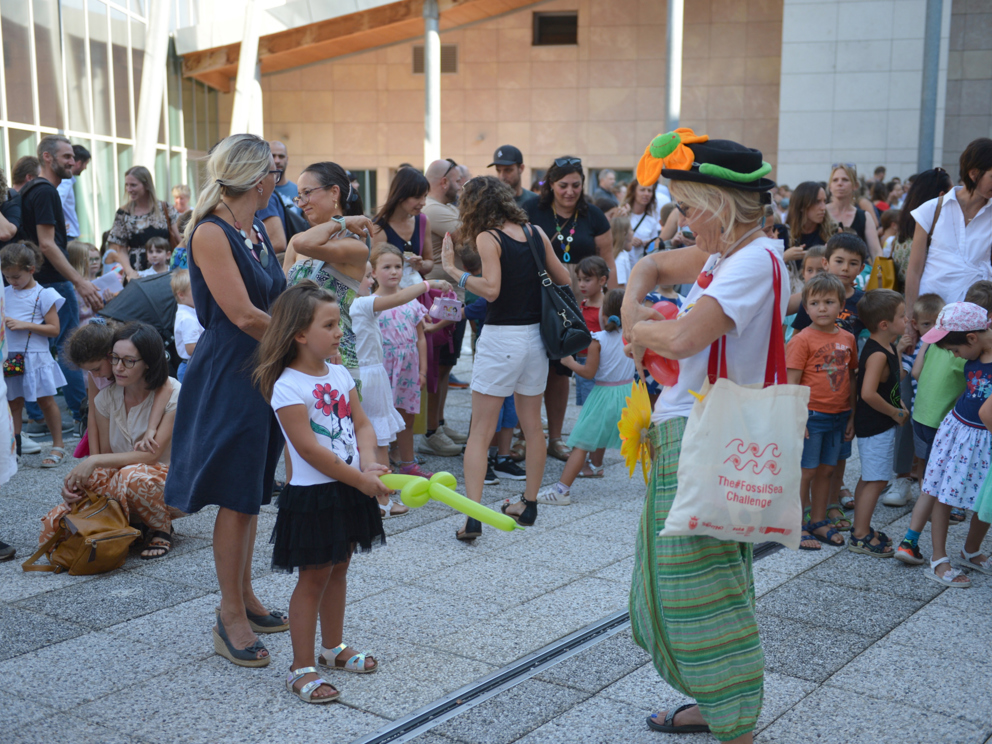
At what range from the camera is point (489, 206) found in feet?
16.9

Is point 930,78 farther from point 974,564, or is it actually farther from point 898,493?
point 974,564

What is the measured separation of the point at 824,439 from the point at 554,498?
1661 millimetres

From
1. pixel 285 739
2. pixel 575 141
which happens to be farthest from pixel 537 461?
pixel 575 141

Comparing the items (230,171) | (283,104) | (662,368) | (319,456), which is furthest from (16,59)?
(283,104)

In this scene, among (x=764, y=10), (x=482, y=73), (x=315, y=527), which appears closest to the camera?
(x=315, y=527)

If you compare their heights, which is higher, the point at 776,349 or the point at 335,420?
the point at 776,349

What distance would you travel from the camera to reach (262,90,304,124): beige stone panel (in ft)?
96.0

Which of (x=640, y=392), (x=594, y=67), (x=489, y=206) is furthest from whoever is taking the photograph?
(x=594, y=67)

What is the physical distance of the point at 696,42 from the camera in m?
27.5

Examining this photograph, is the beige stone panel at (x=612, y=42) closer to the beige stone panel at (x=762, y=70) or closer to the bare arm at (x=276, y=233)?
the beige stone panel at (x=762, y=70)

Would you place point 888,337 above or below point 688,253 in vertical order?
below

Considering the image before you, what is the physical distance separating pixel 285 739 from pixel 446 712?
0.54 metres

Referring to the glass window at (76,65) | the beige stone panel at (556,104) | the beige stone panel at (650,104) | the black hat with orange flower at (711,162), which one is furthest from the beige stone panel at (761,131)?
the black hat with orange flower at (711,162)

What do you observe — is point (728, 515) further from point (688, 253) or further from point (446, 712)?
point (446, 712)
